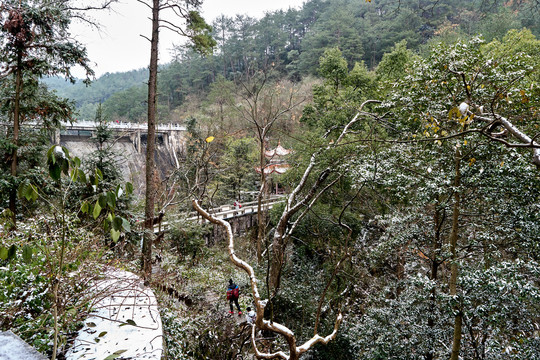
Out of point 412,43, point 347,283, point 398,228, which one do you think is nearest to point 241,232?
point 347,283

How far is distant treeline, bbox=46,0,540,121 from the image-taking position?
78.2ft

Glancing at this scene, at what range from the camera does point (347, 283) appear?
23.5ft

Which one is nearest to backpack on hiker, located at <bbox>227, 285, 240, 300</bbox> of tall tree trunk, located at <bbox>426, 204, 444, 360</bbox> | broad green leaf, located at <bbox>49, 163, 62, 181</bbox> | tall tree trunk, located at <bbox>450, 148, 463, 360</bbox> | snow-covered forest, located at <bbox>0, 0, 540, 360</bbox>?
snow-covered forest, located at <bbox>0, 0, 540, 360</bbox>

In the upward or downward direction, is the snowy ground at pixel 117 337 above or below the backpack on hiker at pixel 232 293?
above

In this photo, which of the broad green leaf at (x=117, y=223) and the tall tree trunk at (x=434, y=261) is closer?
the broad green leaf at (x=117, y=223)

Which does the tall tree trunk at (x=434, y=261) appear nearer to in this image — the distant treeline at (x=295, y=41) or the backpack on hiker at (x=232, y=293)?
the backpack on hiker at (x=232, y=293)

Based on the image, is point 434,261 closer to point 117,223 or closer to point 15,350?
point 117,223

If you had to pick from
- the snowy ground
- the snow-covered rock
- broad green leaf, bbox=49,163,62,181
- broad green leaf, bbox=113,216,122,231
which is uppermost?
broad green leaf, bbox=49,163,62,181

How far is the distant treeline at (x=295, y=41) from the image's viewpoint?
938 inches

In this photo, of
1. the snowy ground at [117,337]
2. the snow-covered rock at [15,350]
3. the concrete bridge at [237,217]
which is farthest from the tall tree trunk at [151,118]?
the concrete bridge at [237,217]

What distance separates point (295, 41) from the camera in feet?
114

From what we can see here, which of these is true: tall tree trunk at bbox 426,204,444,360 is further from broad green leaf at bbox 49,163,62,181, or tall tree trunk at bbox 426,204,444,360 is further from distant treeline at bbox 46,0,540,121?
distant treeline at bbox 46,0,540,121

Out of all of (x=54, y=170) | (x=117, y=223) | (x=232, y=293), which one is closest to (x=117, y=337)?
(x=117, y=223)

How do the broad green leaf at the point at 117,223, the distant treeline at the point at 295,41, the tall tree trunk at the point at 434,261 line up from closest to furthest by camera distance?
the broad green leaf at the point at 117,223
the tall tree trunk at the point at 434,261
the distant treeline at the point at 295,41
